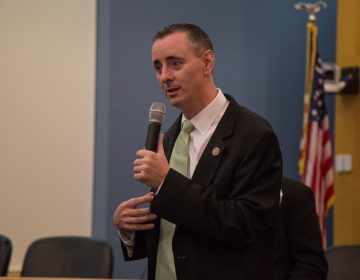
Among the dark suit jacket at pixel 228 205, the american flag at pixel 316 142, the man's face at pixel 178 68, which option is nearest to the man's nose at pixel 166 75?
the man's face at pixel 178 68

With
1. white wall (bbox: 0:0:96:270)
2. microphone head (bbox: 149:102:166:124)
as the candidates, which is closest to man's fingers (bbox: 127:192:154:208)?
microphone head (bbox: 149:102:166:124)

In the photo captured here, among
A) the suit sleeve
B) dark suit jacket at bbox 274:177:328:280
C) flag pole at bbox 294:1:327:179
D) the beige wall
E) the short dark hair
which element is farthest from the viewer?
the beige wall

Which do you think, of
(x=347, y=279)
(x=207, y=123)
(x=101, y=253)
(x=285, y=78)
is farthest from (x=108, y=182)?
(x=207, y=123)

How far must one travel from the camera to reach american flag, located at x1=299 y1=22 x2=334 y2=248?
4.84m

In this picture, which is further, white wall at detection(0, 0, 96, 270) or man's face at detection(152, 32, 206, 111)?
white wall at detection(0, 0, 96, 270)

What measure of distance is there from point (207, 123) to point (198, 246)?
15.0 inches

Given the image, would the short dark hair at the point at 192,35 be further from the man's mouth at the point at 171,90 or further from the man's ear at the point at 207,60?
the man's mouth at the point at 171,90

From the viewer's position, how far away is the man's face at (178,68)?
200cm

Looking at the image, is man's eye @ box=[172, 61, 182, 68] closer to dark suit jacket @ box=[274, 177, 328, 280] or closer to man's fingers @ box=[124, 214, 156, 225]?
man's fingers @ box=[124, 214, 156, 225]

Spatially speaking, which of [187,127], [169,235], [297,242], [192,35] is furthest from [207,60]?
[297,242]

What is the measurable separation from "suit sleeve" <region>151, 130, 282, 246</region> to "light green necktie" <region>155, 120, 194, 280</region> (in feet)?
0.35

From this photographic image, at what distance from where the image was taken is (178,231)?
1944mm

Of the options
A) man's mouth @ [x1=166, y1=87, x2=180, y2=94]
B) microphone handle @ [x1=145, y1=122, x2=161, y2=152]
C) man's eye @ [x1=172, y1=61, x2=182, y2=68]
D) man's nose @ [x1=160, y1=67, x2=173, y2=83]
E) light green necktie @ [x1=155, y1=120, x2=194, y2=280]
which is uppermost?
man's eye @ [x1=172, y1=61, x2=182, y2=68]

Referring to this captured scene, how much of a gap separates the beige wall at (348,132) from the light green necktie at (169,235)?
3240 mm
